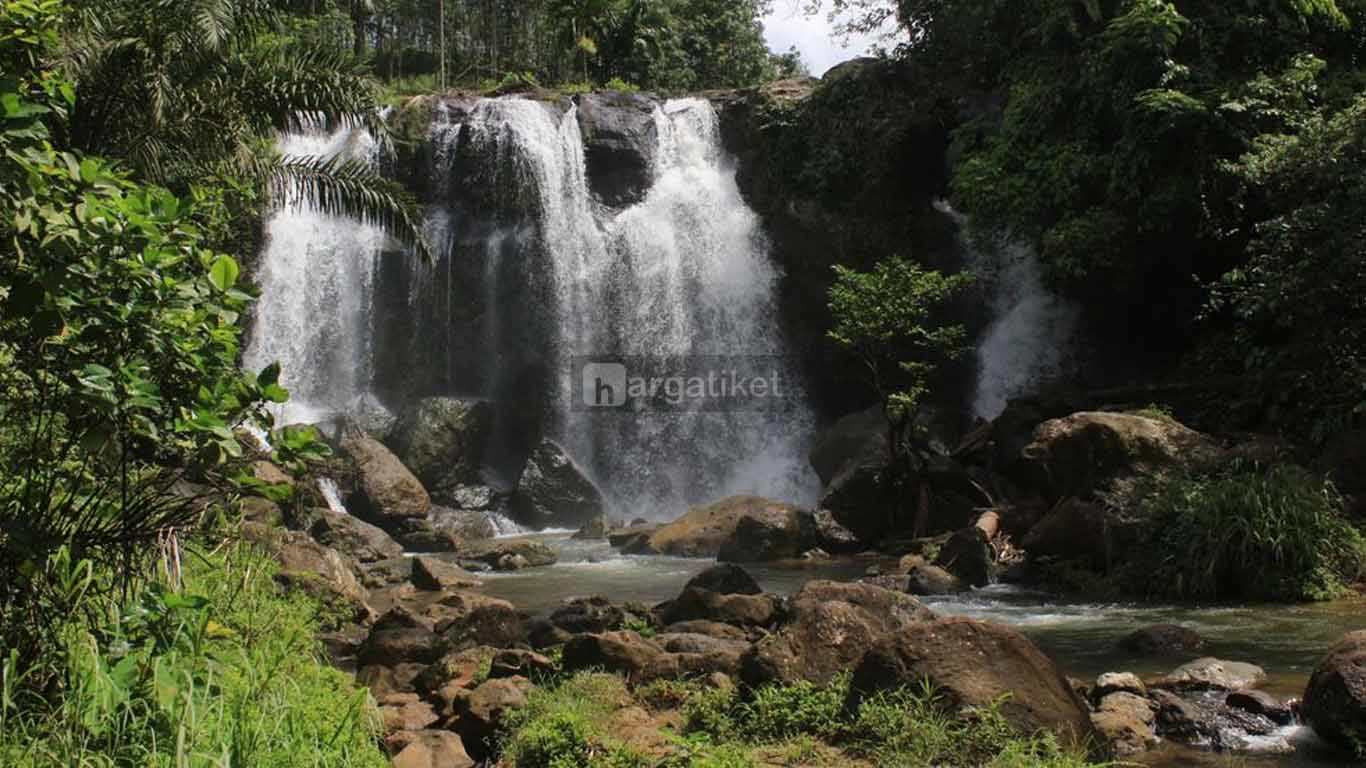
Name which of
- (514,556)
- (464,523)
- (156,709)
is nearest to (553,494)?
(464,523)

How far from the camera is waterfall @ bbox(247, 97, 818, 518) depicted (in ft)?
77.3

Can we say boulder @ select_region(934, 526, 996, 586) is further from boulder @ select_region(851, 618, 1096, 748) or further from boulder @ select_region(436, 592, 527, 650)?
boulder @ select_region(851, 618, 1096, 748)

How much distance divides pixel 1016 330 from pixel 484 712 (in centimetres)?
1706

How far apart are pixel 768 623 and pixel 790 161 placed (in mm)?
16579

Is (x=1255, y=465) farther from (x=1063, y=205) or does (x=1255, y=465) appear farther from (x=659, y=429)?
(x=659, y=429)

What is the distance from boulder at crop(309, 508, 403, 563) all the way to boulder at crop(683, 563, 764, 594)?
23.3 feet

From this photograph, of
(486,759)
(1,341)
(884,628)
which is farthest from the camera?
(884,628)

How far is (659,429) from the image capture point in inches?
931

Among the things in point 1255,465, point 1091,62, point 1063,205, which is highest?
point 1091,62

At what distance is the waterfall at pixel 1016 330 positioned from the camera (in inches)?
832

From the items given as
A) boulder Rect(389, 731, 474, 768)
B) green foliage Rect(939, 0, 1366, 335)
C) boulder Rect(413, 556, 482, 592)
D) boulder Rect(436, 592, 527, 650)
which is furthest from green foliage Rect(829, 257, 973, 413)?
boulder Rect(389, 731, 474, 768)

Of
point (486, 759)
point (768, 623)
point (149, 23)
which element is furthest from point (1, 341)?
point (149, 23)

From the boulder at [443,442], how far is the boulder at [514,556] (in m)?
5.34

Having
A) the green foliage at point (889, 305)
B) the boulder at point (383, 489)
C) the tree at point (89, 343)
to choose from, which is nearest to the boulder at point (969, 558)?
the green foliage at point (889, 305)
